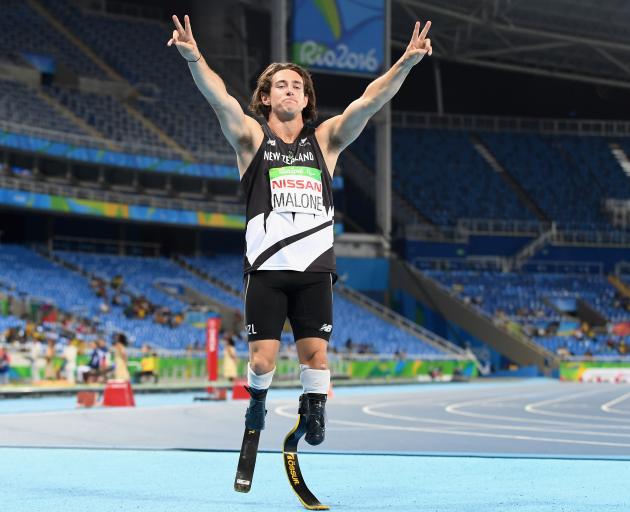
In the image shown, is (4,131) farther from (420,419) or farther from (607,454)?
(607,454)

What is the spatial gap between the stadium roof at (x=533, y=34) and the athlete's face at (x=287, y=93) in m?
50.6

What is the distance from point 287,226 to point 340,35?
4462cm

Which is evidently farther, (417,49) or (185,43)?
(417,49)

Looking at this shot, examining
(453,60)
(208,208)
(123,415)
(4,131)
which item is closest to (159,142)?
(208,208)

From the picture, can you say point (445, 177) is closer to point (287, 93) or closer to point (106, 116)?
point (106, 116)

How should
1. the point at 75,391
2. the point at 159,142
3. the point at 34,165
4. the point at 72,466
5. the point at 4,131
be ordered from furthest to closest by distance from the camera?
1. the point at 159,142
2. the point at 34,165
3. the point at 4,131
4. the point at 75,391
5. the point at 72,466

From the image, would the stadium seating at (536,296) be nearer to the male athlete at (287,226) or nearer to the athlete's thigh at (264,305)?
the male athlete at (287,226)

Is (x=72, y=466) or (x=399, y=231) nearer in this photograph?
(x=72, y=466)

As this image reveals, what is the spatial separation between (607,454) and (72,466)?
4.89m

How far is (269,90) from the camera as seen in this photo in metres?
7.06

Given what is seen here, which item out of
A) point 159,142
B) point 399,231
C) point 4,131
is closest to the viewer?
point 4,131

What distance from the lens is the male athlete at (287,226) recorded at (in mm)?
6586

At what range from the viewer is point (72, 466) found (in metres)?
9.20

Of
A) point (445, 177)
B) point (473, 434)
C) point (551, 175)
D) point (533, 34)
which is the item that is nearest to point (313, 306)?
point (473, 434)
